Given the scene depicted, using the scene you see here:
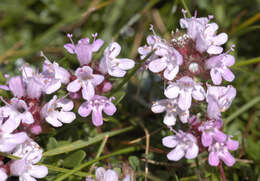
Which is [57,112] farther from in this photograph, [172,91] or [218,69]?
[218,69]

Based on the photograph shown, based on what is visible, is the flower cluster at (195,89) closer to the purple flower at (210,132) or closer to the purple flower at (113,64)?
the purple flower at (210,132)

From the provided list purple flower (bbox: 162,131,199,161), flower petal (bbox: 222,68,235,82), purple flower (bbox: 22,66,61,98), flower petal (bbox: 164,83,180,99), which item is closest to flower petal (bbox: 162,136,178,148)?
purple flower (bbox: 162,131,199,161)

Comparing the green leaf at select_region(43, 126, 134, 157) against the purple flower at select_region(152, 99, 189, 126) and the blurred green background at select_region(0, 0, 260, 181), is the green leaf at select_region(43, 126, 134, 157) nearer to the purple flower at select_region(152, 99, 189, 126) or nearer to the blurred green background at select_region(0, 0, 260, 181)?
the blurred green background at select_region(0, 0, 260, 181)

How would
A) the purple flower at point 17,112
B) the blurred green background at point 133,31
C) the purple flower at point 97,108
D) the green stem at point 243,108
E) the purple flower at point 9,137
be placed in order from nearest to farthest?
the purple flower at point 9,137, the purple flower at point 17,112, the purple flower at point 97,108, the green stem at point 243,108, the blurred green background at point 133,31

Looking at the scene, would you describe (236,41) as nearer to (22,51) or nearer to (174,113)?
(174,113)

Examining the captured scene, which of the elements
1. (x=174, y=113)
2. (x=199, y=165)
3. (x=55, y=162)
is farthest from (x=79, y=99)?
(x=199, y=165)

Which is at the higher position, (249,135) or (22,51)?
(22,51)

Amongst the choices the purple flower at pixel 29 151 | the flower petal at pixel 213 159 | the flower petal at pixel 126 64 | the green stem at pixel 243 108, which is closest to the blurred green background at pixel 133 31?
the green stem at pixel 243 108

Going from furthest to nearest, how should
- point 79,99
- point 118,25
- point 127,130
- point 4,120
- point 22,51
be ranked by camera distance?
point 118,25, point 22,51, point 127,130, point 79,99, point 4,120
